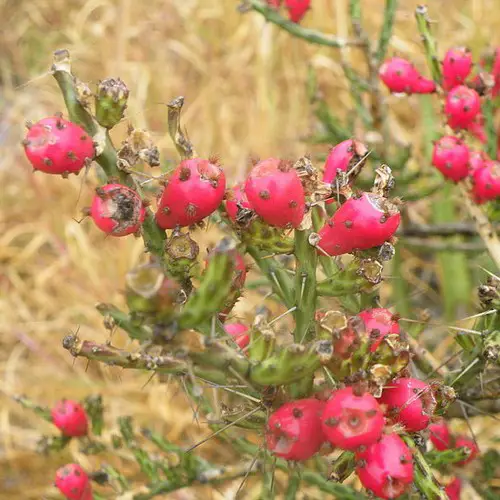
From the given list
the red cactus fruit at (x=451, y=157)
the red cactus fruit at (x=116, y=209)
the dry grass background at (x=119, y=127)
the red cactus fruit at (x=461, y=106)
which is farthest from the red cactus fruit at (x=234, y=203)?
the dry grass background at (x=119, y=127)

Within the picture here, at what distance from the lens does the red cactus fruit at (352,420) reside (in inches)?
34.9

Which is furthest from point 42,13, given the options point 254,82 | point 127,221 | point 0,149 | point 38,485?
point 127,221

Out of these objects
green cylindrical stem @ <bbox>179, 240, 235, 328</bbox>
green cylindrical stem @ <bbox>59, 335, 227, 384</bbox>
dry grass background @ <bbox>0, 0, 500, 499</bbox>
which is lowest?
dry grass background @ <bbox>0, 0, 500, 499</bbox>

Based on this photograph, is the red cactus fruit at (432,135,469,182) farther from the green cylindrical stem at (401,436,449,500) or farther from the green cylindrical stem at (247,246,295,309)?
the green cylindrical stem at (401,436,449,500)

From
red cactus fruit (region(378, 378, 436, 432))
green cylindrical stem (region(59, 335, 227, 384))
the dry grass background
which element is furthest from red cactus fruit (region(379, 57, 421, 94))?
the dry grass background

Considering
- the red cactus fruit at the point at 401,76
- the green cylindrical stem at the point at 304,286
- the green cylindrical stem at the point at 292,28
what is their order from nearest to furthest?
the green cylindrical stem at the point at 304,286 < the red cactus fruit at the point at 401,76 < the green cylindrical stem at the point at 292,28

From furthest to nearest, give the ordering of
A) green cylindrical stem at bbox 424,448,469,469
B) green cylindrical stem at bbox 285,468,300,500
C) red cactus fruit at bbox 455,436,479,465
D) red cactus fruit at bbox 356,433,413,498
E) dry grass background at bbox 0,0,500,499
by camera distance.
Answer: dry grass background at bbox 0,0,500,499 < red cactus fruit at bbox 455,436,479,465 < green cylindrical stem at bbox 285,468,300,500 < green cylindrical stem at bbox 424,448,469,469 < red cactus fruit at bbox 356,433,413,498

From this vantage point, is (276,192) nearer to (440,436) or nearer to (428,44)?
(440,436)

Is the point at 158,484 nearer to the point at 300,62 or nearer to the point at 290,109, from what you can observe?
the point at 290,109

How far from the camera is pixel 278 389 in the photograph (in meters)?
1.01

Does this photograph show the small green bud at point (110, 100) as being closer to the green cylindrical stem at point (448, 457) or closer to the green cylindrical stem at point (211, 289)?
the green cylindrical stem at point (211, 289)

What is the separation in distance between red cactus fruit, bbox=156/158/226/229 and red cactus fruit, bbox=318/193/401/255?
0.17 m

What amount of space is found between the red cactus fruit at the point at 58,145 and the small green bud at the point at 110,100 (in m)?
0.04

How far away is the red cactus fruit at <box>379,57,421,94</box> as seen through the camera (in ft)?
5.49
